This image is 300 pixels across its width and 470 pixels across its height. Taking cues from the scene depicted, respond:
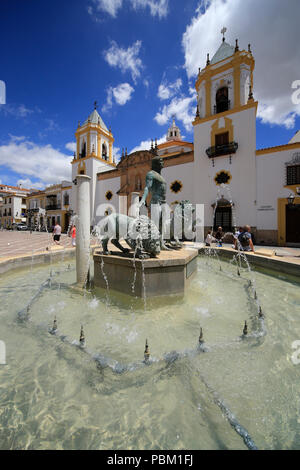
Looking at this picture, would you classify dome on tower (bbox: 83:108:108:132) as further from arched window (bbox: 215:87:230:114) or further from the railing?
the railing

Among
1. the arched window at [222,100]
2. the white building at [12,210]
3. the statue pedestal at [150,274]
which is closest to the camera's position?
the statue pedestal at [150,274]

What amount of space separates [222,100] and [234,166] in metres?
6.18

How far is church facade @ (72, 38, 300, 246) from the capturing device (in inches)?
513

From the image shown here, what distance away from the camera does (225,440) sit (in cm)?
132

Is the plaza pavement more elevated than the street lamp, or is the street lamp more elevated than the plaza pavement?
the street lamp

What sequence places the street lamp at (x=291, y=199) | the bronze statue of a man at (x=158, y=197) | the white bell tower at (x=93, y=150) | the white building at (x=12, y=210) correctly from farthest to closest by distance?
1. the white building at (x=12, y=210)
2. the white bell tower at (x=93, y=150)
3. the street lamp at (x=291, y=199)
4. the bronze statue of a man at (x=158, y=197)

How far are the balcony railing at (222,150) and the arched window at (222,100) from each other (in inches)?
145

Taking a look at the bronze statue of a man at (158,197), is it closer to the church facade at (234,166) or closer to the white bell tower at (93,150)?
the church facade at (234,166)

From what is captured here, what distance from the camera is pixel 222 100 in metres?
15.7

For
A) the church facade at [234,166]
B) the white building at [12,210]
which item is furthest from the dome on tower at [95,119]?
the white building at [12,210]

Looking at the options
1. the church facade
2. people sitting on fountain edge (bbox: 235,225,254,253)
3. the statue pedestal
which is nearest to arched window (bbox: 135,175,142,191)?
the church facade

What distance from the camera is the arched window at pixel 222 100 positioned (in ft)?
51.2
